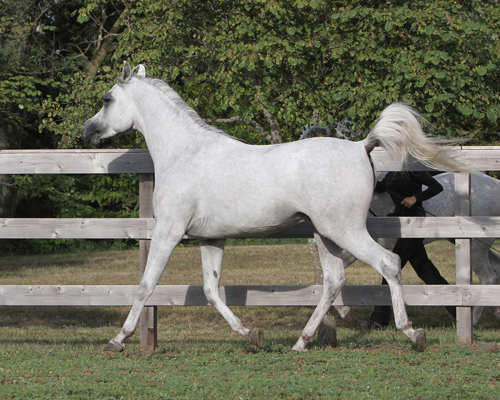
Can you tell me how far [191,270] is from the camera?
13828 mm

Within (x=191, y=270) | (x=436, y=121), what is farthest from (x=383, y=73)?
(x=191, y=270)

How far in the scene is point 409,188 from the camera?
6887 mm

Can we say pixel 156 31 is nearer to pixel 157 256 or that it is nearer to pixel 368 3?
pixel 368 3

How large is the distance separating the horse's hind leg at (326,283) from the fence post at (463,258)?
1235mm

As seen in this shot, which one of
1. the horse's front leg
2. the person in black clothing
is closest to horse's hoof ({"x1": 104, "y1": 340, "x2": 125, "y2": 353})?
the horse's front leg

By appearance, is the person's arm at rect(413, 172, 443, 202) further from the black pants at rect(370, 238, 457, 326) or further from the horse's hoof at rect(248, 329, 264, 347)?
the horse's hoof at rect(248, 329, 264, 347)

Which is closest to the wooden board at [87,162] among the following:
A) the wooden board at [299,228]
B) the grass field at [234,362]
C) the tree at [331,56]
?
the wooden board at [299,228]

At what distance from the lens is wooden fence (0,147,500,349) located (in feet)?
18.5

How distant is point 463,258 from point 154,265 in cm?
281

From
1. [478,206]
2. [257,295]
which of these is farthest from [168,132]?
[478,206]

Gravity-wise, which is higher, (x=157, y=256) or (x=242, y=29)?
(x=242, y=29)

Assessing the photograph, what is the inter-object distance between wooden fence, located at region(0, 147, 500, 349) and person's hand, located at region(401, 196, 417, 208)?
0.91 meters

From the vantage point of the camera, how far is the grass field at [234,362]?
3.93m

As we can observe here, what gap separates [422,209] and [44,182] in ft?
39.4
